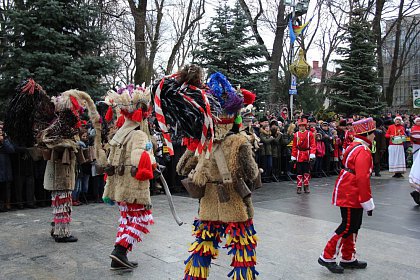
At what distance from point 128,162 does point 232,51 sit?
9.46 meters

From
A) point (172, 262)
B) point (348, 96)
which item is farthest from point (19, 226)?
point (348, 96)

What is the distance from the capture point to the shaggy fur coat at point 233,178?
13.4ft

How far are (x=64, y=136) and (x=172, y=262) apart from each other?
270cm

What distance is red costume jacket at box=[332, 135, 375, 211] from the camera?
4953 millimetres

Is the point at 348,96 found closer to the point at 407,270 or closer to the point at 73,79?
the point at 73,79

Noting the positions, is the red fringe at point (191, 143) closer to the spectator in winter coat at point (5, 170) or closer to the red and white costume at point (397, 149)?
the spectator in winter coat at point (5, 170)

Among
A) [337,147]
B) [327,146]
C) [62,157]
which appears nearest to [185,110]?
[62,157]

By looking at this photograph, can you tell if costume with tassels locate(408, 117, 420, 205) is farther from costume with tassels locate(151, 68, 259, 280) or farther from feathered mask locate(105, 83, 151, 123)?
feathered mask locate(105, 83, 151, 123)

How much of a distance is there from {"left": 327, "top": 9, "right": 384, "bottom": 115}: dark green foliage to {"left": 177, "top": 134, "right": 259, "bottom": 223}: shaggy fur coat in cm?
1732

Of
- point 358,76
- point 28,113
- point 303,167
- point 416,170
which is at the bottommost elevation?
point 303,167

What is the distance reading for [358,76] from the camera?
2059 centimetres

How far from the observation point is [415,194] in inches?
376

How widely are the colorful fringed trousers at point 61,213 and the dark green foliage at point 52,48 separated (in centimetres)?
565

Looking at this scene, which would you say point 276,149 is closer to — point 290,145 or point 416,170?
point 290,145
